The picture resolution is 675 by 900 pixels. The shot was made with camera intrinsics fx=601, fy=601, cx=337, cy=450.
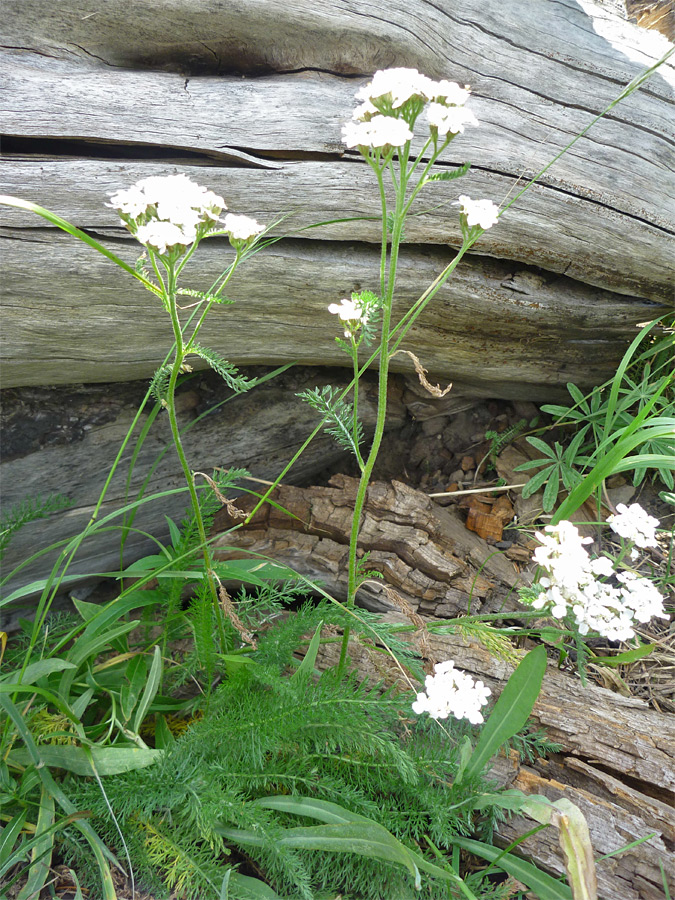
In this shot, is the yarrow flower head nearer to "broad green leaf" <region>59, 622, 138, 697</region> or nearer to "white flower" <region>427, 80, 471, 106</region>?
"white flower" <region>427, 80, 471, 106</region>

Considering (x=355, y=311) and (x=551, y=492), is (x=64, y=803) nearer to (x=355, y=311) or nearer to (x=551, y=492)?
(x=355, y=311)

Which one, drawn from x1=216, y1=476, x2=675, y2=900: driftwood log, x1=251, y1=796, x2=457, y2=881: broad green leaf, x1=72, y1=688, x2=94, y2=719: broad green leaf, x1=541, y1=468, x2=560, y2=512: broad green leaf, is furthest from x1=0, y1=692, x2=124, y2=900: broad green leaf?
x1=541, y1=468, x2=560, y2=512: broad green leaf

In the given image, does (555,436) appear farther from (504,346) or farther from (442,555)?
(442,555)

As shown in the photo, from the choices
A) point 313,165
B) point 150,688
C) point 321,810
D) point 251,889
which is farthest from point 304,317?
point 251,889

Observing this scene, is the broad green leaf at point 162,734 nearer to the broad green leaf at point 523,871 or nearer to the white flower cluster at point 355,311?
the broad green leaf at point 523,871

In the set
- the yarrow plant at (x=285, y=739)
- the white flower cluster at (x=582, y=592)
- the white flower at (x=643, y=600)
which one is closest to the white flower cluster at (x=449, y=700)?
the yarrow plant at (x=285, y=739)

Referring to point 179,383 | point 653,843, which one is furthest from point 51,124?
point 653,843
